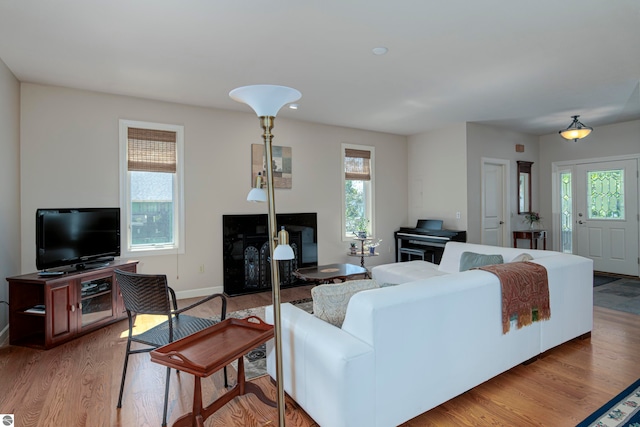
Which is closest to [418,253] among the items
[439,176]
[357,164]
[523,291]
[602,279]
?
[439,176]

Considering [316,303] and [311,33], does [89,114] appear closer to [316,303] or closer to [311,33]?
[311,33]

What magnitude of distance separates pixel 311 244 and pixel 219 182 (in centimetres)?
176

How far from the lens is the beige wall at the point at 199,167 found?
3783mm

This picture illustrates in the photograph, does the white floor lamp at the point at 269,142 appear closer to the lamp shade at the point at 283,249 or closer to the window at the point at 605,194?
the lamp shade at the point at 283,249

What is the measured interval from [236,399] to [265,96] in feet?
6.26

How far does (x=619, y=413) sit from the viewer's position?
2002 millimetres

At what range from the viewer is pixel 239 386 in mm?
2051

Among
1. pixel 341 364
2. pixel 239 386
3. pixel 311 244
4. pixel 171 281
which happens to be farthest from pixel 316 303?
pixel 311 244

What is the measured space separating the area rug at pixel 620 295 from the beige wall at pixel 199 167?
313cm

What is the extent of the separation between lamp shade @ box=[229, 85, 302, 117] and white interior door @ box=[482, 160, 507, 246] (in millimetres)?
5270

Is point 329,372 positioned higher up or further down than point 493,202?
further down

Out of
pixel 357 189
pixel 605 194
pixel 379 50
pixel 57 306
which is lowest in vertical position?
pixel 57 306

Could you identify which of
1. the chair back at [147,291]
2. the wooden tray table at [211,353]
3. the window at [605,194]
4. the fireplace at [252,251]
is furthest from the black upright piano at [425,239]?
the chair back at [147,291]

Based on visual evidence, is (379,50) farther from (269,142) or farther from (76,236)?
(76,236)
